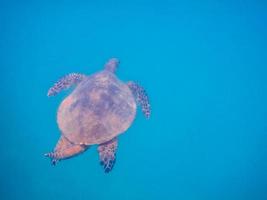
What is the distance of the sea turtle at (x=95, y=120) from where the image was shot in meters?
6.44

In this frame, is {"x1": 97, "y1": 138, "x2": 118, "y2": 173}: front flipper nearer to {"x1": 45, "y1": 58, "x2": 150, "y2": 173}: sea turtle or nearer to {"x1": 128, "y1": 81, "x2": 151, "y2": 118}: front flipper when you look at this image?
{"x1": 45, "y1": 58, "x2": 150, "y2": 173}: sea turtle

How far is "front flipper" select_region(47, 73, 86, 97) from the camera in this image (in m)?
9.06

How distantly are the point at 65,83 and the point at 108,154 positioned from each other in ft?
11.3

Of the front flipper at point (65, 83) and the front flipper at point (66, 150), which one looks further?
the front flipper at point (65, 83)

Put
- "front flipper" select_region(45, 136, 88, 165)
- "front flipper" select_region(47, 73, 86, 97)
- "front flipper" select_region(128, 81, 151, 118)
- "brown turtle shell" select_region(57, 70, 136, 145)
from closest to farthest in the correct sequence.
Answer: "brown turtle shell" select_region(57, 70, 136, 145)
"front flipper" select_region(45, 136, 88, 165)
"front flipper" select_region(128, 81, 151, 118)
"front flipper" select_region(47, 73, 86, 97)

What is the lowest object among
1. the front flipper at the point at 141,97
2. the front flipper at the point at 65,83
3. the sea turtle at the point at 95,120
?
the sea turtle at the point at 95,120

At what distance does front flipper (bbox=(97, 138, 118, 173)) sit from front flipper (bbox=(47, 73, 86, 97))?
311cm

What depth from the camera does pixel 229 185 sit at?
11961mm

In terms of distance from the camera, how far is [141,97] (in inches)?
340

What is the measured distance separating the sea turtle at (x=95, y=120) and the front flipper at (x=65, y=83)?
1.66 m

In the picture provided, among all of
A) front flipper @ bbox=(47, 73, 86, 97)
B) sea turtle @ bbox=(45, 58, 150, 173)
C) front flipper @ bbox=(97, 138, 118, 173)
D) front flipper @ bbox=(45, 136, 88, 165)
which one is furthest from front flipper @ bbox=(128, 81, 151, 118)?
front flipper @ bbox=(45, 136, 88, 165)

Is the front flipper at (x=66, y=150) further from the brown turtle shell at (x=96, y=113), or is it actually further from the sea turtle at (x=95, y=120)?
the brown turtle shell at (x=96, y=113)

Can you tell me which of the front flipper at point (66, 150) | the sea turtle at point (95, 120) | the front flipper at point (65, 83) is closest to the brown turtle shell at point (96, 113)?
the sea turtle at point (95, 120)

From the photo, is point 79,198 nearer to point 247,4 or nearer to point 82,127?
point 82,127
